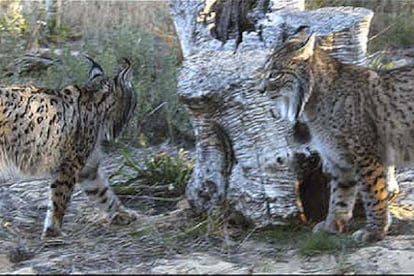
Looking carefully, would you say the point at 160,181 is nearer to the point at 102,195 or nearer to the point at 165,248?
the point at 102,195

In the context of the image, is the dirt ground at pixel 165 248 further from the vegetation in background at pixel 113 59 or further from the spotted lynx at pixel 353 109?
the vegetation in background at pixel 113 59

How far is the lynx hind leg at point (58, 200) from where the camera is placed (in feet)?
21.6

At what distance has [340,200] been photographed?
634 cm

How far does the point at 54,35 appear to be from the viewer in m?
12.5

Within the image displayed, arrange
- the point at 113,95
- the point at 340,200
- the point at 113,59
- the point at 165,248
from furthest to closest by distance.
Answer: the point at 113,59 < the point at 113,95 < the point at 340,200 < the point at 165,248

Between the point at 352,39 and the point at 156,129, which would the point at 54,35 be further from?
the point at 352,39

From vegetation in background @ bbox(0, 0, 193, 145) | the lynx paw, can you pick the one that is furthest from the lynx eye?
vegetation in background @ bbox(0, 0, 193, 145)

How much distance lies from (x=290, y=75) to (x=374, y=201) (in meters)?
0.98

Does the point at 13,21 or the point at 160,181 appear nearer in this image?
the point at 160,181

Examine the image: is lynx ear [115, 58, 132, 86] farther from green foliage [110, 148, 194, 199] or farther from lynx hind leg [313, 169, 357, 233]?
lynx hind leg [313, 169, 357, 233]

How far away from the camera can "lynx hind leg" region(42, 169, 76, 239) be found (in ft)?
21.6

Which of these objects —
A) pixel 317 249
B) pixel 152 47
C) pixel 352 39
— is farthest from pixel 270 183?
pixel 152 47

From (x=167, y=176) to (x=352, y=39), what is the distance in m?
1.97

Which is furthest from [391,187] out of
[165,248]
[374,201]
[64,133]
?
[64,133]
